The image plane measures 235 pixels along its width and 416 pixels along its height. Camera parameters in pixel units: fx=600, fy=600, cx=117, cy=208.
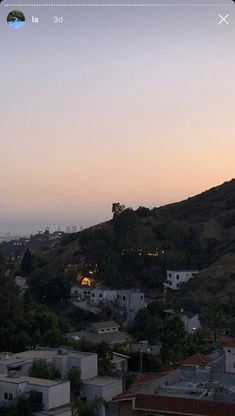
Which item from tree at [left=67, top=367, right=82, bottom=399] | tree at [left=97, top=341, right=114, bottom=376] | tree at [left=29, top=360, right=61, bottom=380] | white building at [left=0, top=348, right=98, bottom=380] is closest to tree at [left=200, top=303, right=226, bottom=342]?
tree at [left=97, top=341, right=114, bottom=376]

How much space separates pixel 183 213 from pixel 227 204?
4690mm

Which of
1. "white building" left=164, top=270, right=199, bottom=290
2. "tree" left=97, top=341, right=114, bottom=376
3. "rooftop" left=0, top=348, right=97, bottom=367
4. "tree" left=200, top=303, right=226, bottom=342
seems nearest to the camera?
"rooftop" left=0, top=348, right=97, bottom=367

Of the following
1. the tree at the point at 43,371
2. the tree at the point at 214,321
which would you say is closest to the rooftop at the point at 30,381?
the tree at the point at 43,371

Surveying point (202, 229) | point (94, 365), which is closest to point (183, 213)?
point (202, 229)

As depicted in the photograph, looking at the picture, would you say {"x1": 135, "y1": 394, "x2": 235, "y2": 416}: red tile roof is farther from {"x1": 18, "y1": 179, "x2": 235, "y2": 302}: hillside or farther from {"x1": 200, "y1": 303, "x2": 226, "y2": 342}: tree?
{"x1": 18, "y1": 179, "x2": 235, "y2": 302}: hillside

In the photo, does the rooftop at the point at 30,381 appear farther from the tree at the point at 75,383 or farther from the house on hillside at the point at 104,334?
the house on hillside at the point at 104,334

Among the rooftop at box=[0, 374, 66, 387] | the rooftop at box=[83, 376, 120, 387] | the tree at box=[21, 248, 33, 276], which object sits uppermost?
the tree at box=[21, 248, 33, 276]

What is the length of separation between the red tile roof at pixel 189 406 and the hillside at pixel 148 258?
24008mm

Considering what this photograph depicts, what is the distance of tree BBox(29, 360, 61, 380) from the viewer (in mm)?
16141

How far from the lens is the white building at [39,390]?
14.4m

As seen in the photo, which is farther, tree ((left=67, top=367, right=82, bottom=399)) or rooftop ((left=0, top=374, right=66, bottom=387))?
tree ((left=67, top=367, right=82, bottom=399))

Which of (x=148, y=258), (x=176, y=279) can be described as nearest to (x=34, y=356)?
(x=176, y=279)

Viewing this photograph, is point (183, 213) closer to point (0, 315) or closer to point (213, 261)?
point (213, 261)

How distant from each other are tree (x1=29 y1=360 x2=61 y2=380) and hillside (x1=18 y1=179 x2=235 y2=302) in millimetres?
17372
